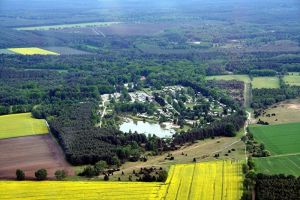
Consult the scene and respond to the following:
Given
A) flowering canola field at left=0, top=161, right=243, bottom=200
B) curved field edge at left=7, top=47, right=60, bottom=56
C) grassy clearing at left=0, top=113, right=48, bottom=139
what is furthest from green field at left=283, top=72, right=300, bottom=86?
curved field edge at left=7, top=47, right=60, bottom=56

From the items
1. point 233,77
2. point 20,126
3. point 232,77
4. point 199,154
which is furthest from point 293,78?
point 20,126

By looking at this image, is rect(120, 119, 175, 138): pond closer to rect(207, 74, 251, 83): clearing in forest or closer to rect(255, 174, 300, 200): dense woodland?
rect(255, 174, 300, 200): dense woodland

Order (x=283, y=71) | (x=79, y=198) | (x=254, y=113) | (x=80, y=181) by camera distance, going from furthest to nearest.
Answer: (x=283, y=71), (x=254, y=113), (x=80, y=181), (x=79, y=198)

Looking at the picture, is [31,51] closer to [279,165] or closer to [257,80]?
[257,80]

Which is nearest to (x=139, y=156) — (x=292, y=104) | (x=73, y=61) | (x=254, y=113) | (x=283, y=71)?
(x=254, y=113)

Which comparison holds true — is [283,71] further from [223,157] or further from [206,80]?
[223,157]

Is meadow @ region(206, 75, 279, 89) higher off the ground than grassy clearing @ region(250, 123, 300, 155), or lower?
lower
